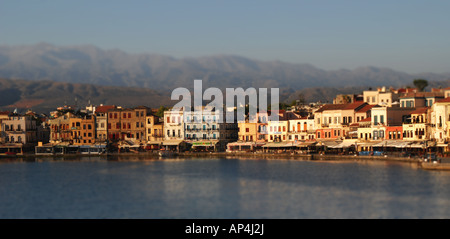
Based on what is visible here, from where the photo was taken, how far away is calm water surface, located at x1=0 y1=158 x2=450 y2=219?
43.0 meters

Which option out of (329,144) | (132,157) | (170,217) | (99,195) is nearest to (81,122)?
(132,157)

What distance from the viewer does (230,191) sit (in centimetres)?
5238

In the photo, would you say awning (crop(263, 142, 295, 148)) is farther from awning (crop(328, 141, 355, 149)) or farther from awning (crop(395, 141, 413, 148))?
awning (crop(395, 141, 413, 148))

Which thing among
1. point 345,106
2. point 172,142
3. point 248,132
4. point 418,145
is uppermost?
point 345,106

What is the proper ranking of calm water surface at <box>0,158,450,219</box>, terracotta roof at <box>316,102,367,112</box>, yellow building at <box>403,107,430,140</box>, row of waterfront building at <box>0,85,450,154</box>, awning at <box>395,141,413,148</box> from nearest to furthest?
calm water surface at <box>0,158,450,219</box>, awning at <box>395,141,413,148</box>, yellow building at <box>403,107,430,140</box>, terracotta roof at <box>316,102,367,112</box>, row of waterfront building at <box>0,85,450,154</box>

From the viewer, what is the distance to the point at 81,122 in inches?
3979

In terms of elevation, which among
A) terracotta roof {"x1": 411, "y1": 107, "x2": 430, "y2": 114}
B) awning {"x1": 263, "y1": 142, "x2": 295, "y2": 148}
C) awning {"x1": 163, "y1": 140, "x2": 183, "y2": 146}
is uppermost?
terracotta roof {"x1": 411, "y1": 107, "x2": 430, "y2": 114}

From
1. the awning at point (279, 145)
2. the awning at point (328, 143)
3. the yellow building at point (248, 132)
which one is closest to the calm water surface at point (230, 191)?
the awning at point (328, 143)

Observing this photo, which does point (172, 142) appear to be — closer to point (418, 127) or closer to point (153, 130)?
point (153, 130)

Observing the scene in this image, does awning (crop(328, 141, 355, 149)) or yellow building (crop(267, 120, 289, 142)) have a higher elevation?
yellow building (crop(267, 120, 289, 142))

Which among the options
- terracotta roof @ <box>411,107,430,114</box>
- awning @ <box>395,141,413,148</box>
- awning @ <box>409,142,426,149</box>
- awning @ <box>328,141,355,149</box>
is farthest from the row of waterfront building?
awning @ <box>409,142,426,149</box>

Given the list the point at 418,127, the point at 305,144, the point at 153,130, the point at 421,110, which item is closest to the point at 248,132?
the point at 305,144

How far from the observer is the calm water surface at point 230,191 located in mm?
43000
